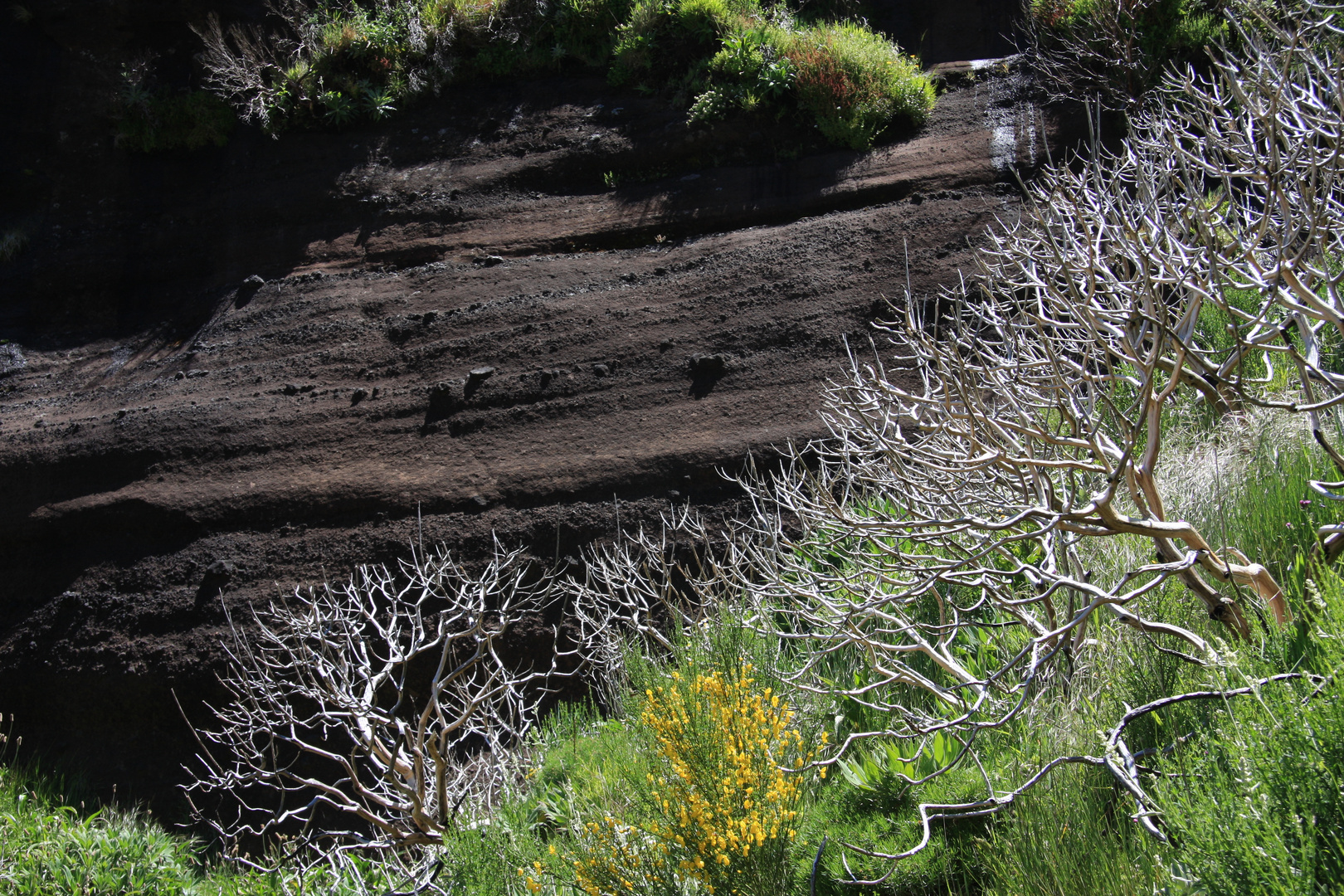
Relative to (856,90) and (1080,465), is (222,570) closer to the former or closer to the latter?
(1080,465)

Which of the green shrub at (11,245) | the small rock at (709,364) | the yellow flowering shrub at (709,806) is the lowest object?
the yellow flowering shrub at (709,806)

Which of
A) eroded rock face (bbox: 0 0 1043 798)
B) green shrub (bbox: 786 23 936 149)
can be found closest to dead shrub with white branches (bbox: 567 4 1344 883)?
eroded rock face (bbox: 0 0 1043 798)

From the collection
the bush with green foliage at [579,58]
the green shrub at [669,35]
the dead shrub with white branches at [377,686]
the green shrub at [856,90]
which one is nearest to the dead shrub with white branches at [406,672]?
the dead shrub with white branches at [377,686]

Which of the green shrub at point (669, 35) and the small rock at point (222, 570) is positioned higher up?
the green shrub at point (669, 35)

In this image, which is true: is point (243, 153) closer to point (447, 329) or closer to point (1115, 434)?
point (447, 329)

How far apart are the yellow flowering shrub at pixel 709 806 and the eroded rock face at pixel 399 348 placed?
421 cm

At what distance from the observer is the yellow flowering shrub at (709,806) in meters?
2.81

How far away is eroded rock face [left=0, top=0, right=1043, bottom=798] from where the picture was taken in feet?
26.0

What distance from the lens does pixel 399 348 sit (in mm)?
9586

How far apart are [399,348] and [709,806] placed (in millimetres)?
8003

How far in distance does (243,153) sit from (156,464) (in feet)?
18.5

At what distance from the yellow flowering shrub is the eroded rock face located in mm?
4205

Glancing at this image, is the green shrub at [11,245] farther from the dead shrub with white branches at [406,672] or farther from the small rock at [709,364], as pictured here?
the small rock at [709,364]

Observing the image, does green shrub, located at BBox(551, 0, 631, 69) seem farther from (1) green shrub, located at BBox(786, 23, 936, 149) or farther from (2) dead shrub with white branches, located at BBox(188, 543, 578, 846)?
(2) dead shrub with white branches, located at BBox(188, 543, 578, 846)
